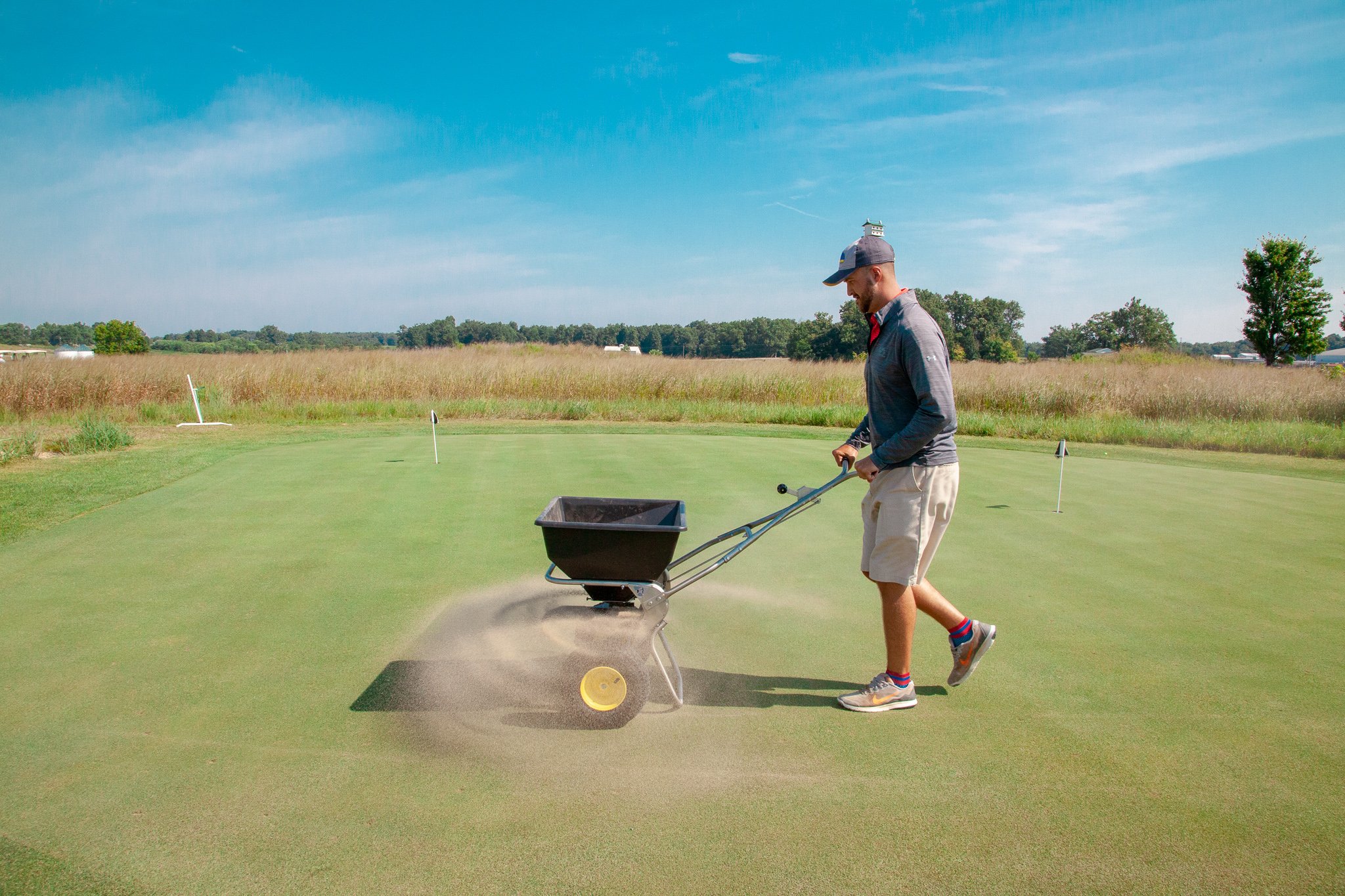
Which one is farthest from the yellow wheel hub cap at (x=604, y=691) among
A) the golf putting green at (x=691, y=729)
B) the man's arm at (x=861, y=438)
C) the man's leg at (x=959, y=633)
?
the man's arm at (x=861, y=438)

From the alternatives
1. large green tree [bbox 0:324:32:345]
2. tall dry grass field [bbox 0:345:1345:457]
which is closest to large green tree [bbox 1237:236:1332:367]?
tall dry grass field [bbox 0:345:1345:457]

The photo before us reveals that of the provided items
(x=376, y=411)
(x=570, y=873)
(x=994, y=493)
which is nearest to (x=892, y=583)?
(x=570, y=873)

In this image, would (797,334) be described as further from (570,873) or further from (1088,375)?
(570,873)

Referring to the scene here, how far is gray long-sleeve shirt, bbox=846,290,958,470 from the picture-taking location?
2.96 m

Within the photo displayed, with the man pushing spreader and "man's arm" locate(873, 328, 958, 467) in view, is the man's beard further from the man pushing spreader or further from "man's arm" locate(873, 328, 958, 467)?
"man's arm" locate(873, 328, 958, 467)

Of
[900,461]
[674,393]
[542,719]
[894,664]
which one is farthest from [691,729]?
[674,393]

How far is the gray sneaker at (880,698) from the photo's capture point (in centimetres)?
311

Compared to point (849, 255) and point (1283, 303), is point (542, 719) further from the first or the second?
point (1283, 303)

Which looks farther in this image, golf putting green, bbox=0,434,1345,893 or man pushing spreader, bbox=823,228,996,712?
man pushing spreader, bbox=823,228,996,712

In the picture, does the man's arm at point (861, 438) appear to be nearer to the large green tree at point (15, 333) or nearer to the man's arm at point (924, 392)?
the man's arm at point (924, 392)

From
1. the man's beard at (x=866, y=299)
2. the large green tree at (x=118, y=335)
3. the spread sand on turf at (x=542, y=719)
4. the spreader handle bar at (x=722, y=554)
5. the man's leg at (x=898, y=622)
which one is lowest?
the spread sand on turf at (x=542, y=719)

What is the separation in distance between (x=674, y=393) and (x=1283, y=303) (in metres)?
32.6

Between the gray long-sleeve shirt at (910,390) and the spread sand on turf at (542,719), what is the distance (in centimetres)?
125

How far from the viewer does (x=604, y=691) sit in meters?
Result: 3.02
